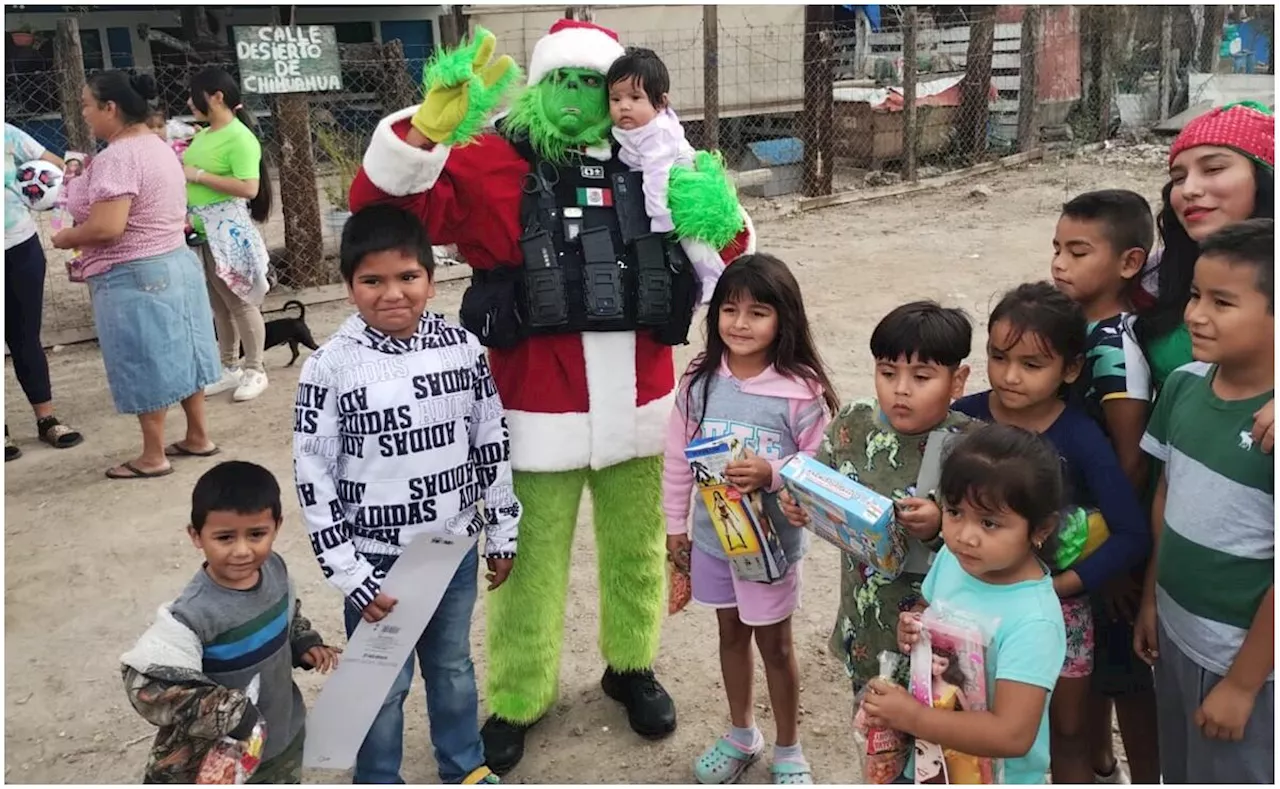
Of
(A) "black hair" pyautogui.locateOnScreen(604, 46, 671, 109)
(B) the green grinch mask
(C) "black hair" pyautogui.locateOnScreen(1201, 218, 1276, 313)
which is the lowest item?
(C) "black hair" pyautogui.locateOnScreen(1201, 218, 1276, 313)

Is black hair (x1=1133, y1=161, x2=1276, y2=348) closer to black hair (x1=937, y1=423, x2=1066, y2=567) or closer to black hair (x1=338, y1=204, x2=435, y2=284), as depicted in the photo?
black hair (x1=937, y1=423, x2=1066, y2=567)

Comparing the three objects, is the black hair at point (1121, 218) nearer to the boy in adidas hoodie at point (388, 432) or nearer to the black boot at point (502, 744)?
the boy in adidas hoodie at point (388, 432)

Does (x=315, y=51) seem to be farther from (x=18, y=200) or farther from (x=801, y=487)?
(x=801, y=487)

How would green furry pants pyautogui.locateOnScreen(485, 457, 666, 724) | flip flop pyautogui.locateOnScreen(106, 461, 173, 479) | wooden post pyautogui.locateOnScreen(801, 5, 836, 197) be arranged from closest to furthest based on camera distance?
green furry pants pyautogui.locateOnScreen(485, 457, 666, 724) → flip flop pyautogui.locateOnScreen(106, 461, 173, 479) → wooden post pyautogui.locateOnScreen(801, 5, 836, 197)

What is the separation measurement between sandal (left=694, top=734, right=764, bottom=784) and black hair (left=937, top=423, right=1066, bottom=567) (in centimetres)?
114

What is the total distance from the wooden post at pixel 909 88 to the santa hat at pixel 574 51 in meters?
8.11

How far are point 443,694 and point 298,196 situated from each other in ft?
17.6

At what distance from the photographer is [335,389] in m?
2.21

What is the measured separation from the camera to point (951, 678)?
5.89ft

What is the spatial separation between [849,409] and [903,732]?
67 cm

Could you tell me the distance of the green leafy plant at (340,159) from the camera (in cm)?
768

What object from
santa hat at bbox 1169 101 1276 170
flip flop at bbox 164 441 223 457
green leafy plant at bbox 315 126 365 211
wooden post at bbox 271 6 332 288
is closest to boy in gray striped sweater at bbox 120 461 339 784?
santa hat at bbox 1169 101 1276 170

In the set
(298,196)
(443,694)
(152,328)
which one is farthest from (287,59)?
(443,694)

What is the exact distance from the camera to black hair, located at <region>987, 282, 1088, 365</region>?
1959mm
